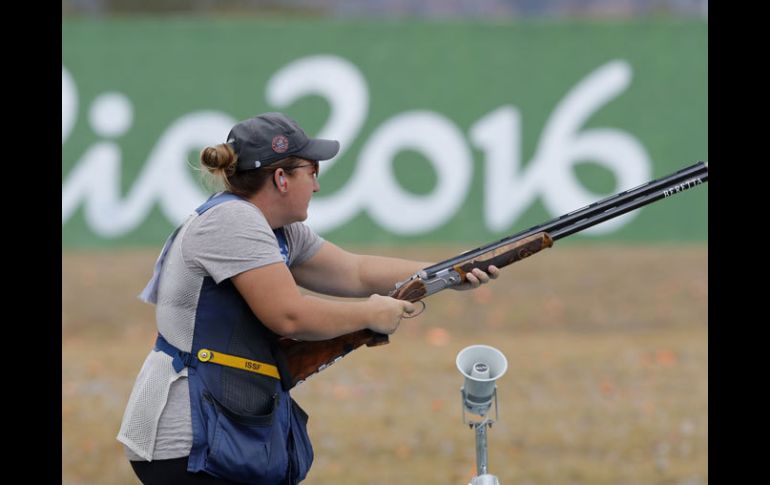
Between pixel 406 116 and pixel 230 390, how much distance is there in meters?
7.19

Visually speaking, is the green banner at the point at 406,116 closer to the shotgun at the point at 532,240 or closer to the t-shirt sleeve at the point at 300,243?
the shotgun at the point at 532,240

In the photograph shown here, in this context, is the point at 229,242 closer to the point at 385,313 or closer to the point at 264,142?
the point at 264,142

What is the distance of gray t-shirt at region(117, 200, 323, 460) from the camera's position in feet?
11.2

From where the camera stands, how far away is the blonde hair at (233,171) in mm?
3518

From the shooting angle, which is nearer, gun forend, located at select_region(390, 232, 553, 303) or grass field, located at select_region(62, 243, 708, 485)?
gun forend, located at select_region(390, 232, 553, 303)

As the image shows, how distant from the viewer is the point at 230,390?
11.4 ft

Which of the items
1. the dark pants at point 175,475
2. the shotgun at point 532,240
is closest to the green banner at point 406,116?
the shotgun at point 532,240

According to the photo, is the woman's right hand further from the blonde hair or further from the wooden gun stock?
the blonde hair

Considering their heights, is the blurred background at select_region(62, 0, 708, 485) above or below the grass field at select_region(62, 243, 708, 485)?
above

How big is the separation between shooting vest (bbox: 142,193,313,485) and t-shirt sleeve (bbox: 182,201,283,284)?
Answer: 7cm

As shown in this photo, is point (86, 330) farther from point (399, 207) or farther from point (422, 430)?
point (422, 430)

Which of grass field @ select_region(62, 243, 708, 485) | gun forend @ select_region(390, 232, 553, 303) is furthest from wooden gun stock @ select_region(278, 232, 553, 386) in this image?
grass field @ select_region(62, 243, 708, 485)
